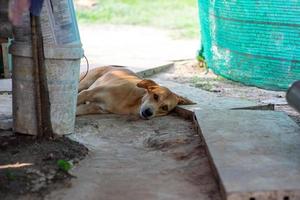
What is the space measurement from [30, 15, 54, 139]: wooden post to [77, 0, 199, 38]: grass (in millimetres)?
8330

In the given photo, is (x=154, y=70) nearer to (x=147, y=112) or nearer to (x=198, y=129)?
(x=147, y=112)

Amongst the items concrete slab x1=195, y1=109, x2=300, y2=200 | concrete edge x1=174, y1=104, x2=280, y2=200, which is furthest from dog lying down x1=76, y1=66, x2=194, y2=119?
concrete slab x1=195, y1=109, x2=300, y2=200

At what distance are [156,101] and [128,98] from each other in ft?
1.33

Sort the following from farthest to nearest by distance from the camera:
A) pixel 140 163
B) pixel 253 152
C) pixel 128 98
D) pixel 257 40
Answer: pixel 257 40, pixel 128 98, pixel 140 163, pixel 253 152

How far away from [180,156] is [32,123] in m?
1.26

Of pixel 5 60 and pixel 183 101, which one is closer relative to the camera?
pixel 183 101

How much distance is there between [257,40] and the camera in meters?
7.50

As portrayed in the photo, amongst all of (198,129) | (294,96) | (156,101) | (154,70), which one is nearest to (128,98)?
(156,101)

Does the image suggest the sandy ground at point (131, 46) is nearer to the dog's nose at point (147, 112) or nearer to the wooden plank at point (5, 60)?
the wooden plank at point (5, 60)

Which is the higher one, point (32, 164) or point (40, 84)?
point (40, 84)

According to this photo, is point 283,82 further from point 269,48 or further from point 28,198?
point 28,198

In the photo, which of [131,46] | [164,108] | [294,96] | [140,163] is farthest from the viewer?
[131,46]

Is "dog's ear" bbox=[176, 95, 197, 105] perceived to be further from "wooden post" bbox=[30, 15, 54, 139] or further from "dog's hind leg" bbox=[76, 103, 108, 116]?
"wooden post" bbox=[30, 15, 54, 139]

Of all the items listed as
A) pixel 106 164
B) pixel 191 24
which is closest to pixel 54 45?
pixel 106 164
